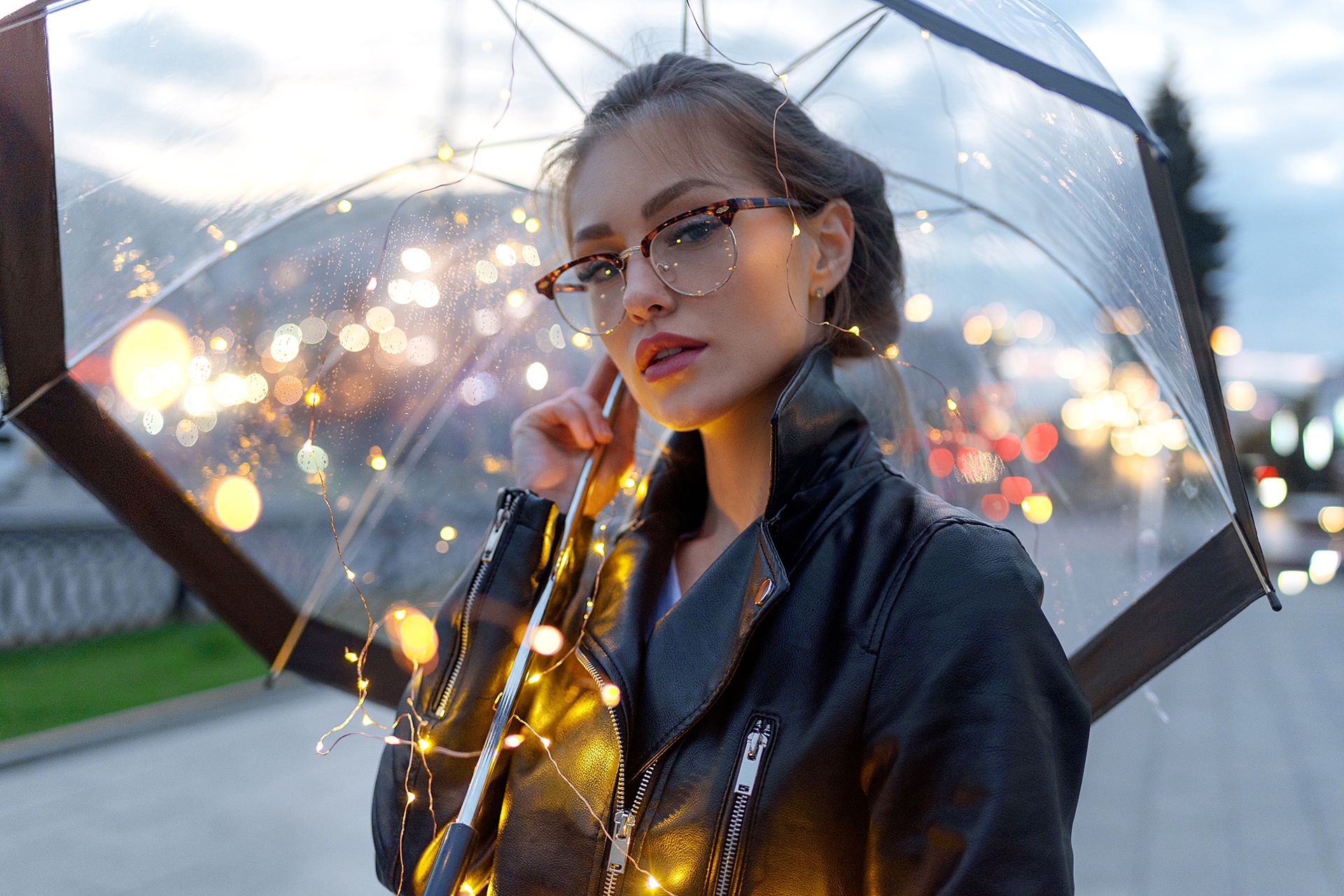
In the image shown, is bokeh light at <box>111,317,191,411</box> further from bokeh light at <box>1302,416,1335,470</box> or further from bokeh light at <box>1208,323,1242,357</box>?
bokeh light at <box>1208,323,1242,357</box>

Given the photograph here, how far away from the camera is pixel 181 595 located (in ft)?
30.4

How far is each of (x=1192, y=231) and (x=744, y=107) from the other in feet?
102

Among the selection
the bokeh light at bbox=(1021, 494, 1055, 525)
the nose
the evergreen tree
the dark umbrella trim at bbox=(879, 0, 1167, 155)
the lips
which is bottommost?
the evergreen tree

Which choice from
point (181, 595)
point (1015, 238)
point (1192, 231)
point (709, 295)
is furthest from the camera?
point (1192, 231)

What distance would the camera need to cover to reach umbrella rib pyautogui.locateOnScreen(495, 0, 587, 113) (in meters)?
1.69

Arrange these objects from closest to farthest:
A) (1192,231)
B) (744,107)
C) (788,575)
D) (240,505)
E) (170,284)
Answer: (788,575) < (744,107) < (170,284) < (240,505) < (1192,231)

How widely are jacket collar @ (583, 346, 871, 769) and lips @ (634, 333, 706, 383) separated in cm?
16

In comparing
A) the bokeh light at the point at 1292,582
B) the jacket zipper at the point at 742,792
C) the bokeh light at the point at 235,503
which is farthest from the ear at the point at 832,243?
the bokeh light at the point at 1292,582

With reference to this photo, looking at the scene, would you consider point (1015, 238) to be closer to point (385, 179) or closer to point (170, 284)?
point (385, 179)

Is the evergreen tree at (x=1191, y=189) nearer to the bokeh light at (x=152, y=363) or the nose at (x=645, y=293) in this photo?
the nose at (x=645, y=293)

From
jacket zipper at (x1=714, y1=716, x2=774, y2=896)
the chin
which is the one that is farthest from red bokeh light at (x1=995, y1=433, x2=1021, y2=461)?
jacket zipper at (x1=714, y1=716, x2=774, y2=896)

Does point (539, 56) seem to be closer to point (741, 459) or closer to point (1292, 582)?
point (741, 459)

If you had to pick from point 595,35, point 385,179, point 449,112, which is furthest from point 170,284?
point 595,35

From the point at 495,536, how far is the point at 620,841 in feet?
2.14
